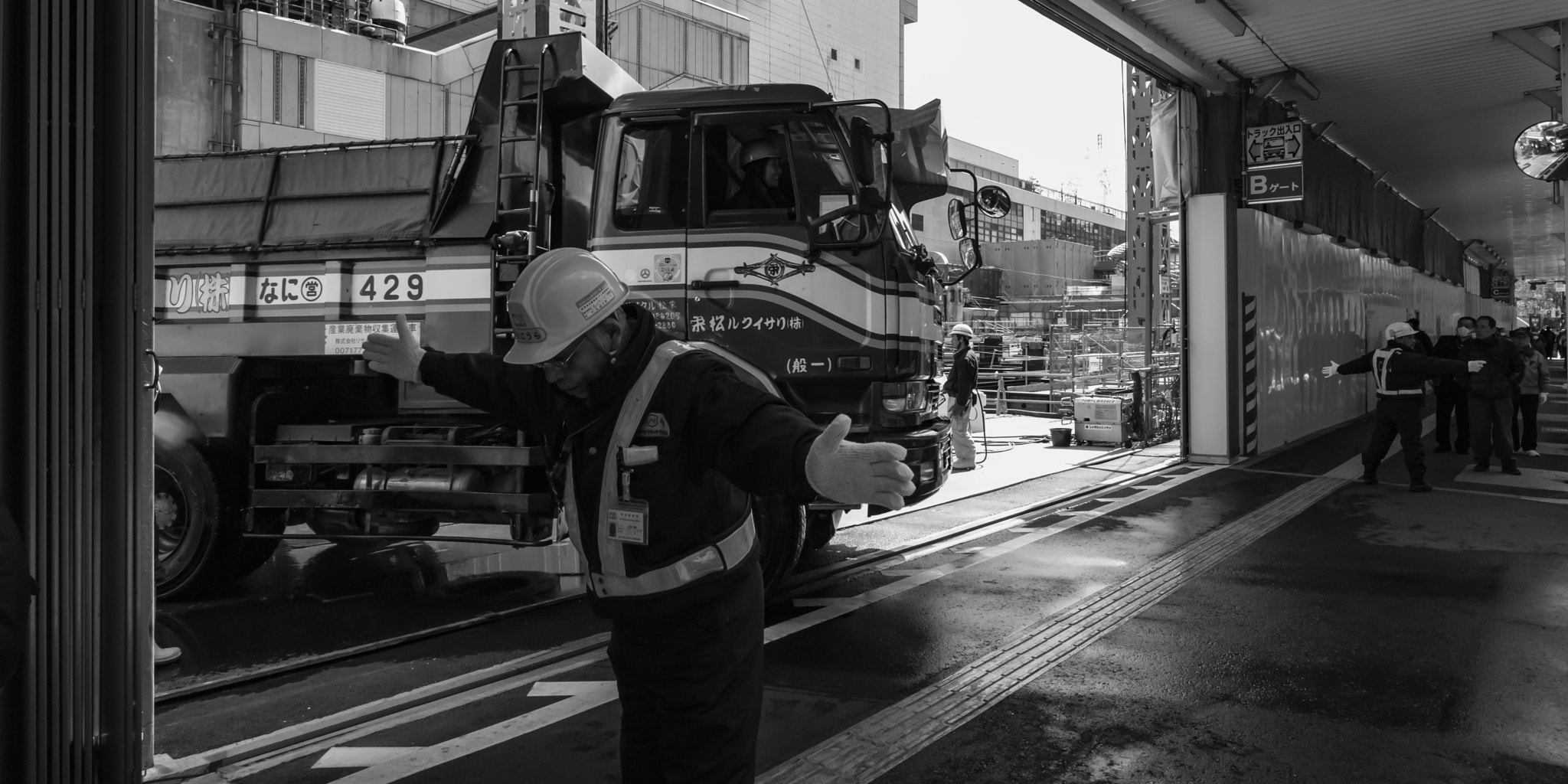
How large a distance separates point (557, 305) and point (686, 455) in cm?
51

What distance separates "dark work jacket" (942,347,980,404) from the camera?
1298 cm

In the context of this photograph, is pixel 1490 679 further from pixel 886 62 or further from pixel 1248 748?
pixel 886 62

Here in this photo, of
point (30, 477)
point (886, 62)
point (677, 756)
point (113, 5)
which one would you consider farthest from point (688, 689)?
point (886, 62)

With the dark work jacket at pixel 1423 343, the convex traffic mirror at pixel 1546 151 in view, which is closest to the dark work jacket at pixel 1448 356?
the dark work jacket at pixel 1423 343

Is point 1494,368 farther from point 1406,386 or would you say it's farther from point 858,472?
point 858,472

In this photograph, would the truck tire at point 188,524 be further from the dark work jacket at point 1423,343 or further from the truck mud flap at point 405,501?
the dark work jacket at point 1423,343

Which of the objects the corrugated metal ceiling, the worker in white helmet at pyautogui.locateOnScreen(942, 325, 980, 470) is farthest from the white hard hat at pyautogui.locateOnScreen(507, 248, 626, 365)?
the corrugated metal ceiling

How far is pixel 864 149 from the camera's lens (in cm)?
601

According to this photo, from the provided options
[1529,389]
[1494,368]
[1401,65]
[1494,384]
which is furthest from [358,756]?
[1529,389]

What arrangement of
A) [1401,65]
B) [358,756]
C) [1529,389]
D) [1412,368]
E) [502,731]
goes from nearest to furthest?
1. [358,756]
2. [502,731]
3. [1412,368]
4. [1401,65]
5. [1529,389]

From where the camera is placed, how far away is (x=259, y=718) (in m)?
4.75

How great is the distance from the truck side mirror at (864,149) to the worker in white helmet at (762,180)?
1.71ft

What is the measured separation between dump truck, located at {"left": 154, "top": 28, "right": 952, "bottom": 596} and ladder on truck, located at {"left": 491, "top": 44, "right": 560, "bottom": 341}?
0.05 feet

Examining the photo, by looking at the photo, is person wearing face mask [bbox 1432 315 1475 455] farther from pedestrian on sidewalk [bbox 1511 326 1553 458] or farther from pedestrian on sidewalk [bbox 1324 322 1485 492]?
pedestrian on sidewalk [bbox 1324 322 1485 492]
